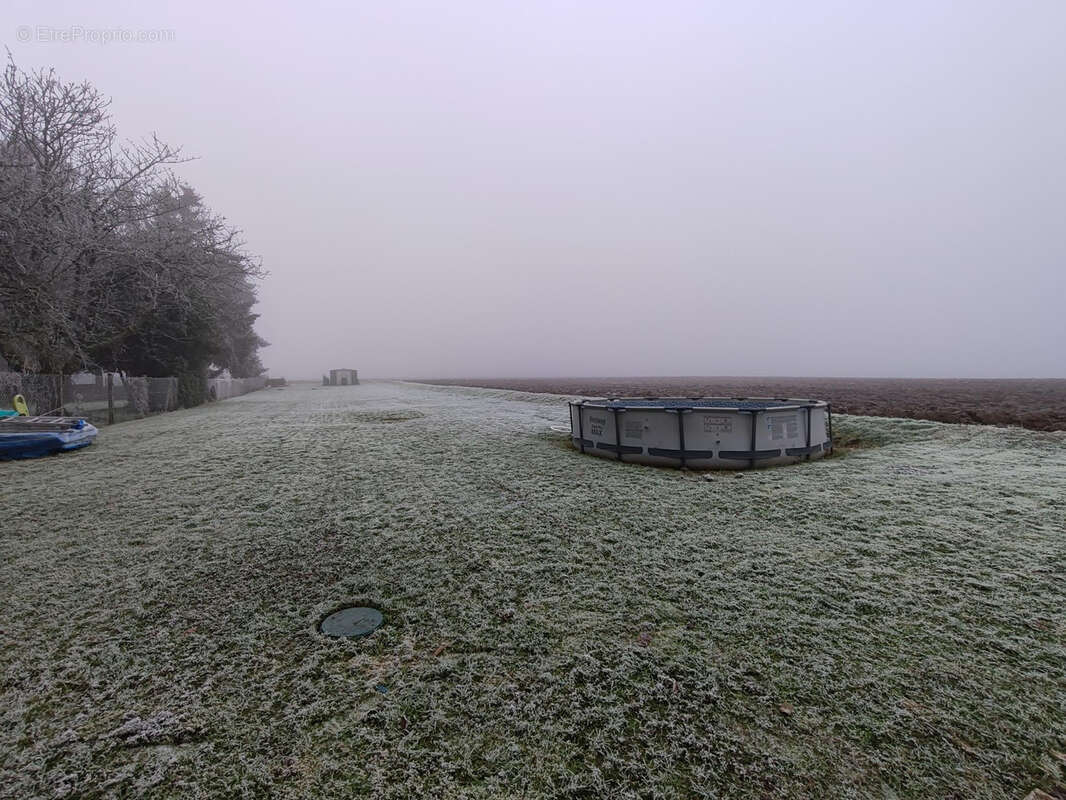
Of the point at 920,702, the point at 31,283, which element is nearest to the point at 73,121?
the point at 31,283

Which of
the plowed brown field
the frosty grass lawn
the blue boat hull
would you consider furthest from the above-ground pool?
the blue boat hull

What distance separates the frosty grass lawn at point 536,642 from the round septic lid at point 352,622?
0.33 ft

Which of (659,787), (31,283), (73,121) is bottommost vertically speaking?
(659,787)

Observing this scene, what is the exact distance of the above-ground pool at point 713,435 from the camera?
6.23 m

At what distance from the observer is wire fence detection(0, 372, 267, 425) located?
9.94 meters

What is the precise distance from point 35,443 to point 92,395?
7809mm

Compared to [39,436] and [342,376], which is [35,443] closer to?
[39,436]

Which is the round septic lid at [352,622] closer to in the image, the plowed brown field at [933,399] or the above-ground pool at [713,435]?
the above-ground pool at [713,435]

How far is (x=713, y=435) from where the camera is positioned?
246 inches

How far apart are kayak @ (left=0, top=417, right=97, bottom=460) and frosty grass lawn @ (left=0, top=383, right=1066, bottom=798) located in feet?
10.1

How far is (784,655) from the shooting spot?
7.65ft

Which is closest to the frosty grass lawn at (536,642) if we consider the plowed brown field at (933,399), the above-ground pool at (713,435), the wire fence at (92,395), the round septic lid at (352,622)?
the round septic lid at (352,622)

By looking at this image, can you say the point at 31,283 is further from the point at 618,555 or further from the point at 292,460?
the point at 618,555

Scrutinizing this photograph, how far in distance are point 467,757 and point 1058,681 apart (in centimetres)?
287
